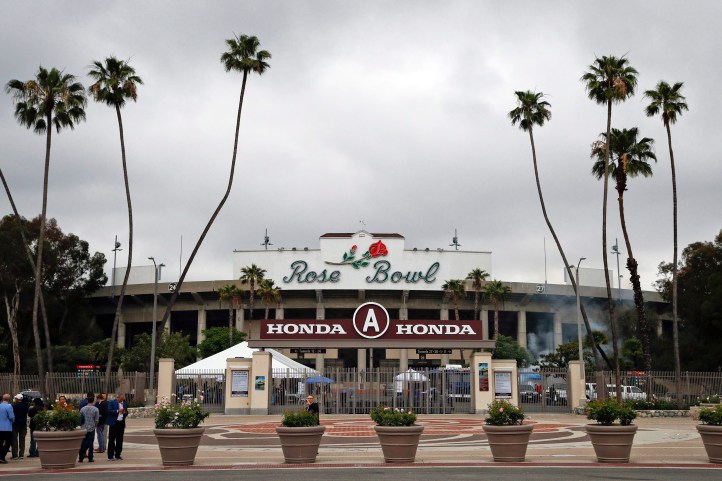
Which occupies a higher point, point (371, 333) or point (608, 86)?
point (608, 86)

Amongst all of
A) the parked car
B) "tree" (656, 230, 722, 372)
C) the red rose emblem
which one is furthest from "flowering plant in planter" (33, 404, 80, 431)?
the red rose emblem

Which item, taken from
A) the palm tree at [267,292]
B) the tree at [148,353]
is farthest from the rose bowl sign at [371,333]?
the palm tree at [267,292]

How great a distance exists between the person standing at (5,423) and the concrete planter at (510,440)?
12.2 m

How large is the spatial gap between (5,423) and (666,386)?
1375 inches

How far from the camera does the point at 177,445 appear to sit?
1852 centimetres

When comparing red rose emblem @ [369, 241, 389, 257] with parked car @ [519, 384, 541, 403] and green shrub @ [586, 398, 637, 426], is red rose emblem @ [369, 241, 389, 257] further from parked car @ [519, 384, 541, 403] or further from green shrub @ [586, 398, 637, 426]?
green shrub @ [586, 398, 637, 426]

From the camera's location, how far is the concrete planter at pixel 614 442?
1822 centimetres

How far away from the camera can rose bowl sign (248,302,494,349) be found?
1667 inches

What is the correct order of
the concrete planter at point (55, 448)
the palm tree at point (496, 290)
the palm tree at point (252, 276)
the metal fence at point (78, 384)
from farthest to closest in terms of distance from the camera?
1. the palm tree at point (496, 290)
2. the palm tree at point (252, 276)
3. the metal fence at point (78, 384)
4. the concrete planter at point (55, 448)

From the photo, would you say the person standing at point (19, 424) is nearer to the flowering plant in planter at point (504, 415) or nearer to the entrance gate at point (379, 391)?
the flowering plant in planter at point (504, 415)

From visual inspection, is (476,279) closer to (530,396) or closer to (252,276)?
(252,276)

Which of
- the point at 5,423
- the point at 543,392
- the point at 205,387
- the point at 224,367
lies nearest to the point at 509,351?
the point at 543,392

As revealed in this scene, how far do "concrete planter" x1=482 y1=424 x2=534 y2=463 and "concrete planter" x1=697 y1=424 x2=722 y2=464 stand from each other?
4123 mm

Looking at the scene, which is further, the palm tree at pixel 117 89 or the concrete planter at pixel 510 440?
the palm tree at pixel 117 89
